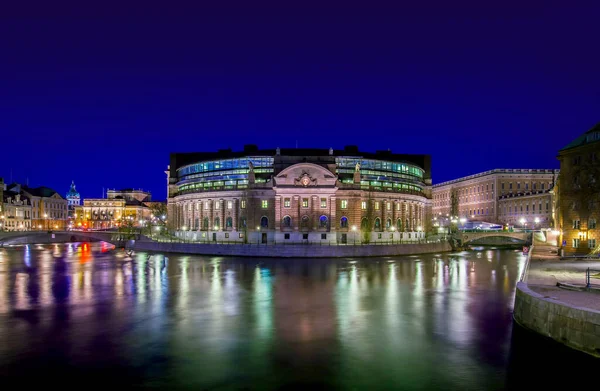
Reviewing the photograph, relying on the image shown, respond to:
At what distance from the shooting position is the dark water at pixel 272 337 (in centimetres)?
1981

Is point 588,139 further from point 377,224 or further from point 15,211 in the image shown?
point 15,211

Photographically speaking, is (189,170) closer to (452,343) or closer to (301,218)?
(301,218)

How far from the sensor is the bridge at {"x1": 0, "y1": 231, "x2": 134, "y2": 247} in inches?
4764

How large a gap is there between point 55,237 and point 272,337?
487 feet

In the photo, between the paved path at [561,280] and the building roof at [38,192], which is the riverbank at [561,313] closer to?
the paved path at [561,280]

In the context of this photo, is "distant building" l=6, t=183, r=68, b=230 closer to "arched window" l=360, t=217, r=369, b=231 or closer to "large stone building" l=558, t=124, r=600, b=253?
"arched window" l=360, t=217, r=369, b=231

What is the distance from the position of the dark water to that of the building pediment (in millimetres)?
51115

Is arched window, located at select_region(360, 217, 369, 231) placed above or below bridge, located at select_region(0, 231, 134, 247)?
above

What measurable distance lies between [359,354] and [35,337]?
17270 millimetres

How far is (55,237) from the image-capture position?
153 meters

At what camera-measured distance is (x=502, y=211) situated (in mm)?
145875

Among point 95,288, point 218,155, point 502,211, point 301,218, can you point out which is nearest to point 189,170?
point 218,155

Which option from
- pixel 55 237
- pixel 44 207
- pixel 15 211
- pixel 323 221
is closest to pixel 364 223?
pixel 323 221

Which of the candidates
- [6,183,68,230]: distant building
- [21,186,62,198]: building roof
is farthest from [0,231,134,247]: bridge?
[21,186,62,198]: building roof
